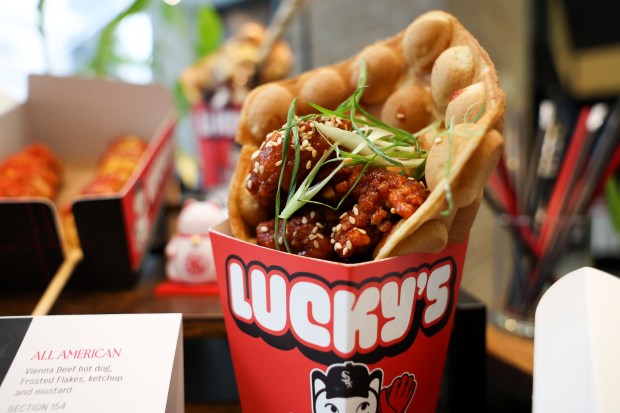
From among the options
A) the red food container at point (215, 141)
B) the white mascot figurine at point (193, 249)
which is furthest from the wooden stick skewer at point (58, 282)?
the red food container at point (215, 141)

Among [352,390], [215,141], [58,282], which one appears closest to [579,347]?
[352,390]

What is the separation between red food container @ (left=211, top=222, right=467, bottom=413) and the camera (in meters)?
0.59

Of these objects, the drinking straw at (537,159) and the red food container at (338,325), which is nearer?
the red food container at (338,325)

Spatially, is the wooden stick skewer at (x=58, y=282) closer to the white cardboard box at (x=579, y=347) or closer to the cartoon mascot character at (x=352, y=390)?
the cartoon mascot character at (x=352, y=390)

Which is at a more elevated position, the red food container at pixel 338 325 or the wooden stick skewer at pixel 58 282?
the red food container at pixel 338 325

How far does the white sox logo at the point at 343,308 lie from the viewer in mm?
585

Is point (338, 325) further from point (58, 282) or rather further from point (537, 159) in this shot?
point (537, 159)

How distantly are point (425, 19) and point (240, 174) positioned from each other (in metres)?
0.36

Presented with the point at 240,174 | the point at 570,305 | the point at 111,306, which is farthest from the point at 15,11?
the point at 570,305

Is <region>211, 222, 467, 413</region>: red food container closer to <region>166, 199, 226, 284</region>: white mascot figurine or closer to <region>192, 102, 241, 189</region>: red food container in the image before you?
<region>166, 199, 226, 284</region>: white mascot figurine

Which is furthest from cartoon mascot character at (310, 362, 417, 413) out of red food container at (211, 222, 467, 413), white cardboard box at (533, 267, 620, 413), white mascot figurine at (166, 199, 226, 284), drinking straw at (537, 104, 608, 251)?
drinking straw at (537, 104, 608, 251)

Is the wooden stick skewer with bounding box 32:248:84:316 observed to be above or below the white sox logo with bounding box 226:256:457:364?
below

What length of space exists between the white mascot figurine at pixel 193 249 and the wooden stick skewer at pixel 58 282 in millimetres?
185

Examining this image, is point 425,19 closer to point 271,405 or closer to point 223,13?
point 271,405
